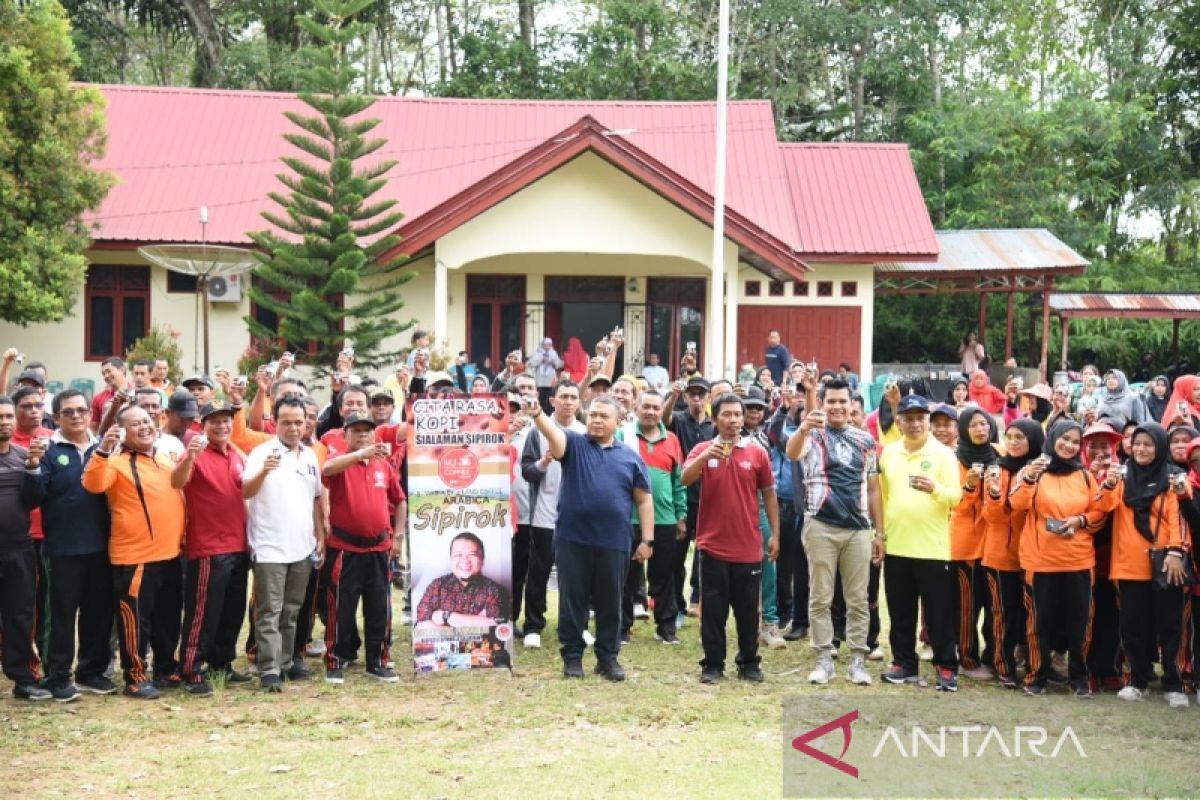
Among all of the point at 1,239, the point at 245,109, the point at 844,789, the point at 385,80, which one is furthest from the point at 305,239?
the point at 385,80

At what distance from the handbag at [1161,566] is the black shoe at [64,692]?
6409 millimetres

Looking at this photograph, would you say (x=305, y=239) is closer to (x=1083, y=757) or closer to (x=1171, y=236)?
(x=1083, y=757)

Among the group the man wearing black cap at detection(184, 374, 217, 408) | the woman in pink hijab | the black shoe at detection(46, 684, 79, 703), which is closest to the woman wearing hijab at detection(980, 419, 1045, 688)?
the man wearing black cap at detection(184, 374, 217, 408)

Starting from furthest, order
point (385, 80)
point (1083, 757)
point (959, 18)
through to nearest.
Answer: point (385, 80) < point (959, 18) < point (1083, 757)

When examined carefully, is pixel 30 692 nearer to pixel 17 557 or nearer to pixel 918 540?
pixel 17 557

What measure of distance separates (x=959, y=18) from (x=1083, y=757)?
1296 inches

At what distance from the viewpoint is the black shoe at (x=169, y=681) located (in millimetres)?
7930

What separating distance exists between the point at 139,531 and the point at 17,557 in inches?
26.8

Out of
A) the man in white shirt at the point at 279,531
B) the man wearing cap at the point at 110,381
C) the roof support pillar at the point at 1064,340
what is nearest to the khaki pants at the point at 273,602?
the man in white shirt at the point at 279,531

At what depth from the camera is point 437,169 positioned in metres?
24.9

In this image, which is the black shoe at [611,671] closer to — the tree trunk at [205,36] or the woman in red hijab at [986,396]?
the woman in red hijab at [986,396]

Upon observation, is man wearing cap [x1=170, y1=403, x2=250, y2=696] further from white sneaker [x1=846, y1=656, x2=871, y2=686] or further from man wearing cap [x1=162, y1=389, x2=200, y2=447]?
white sneaker [x1=846, y1=656, x2=871, y2=686]

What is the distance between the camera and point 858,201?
25484 mm

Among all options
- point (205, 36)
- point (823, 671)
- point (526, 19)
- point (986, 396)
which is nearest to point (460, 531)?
point (823, 671)
